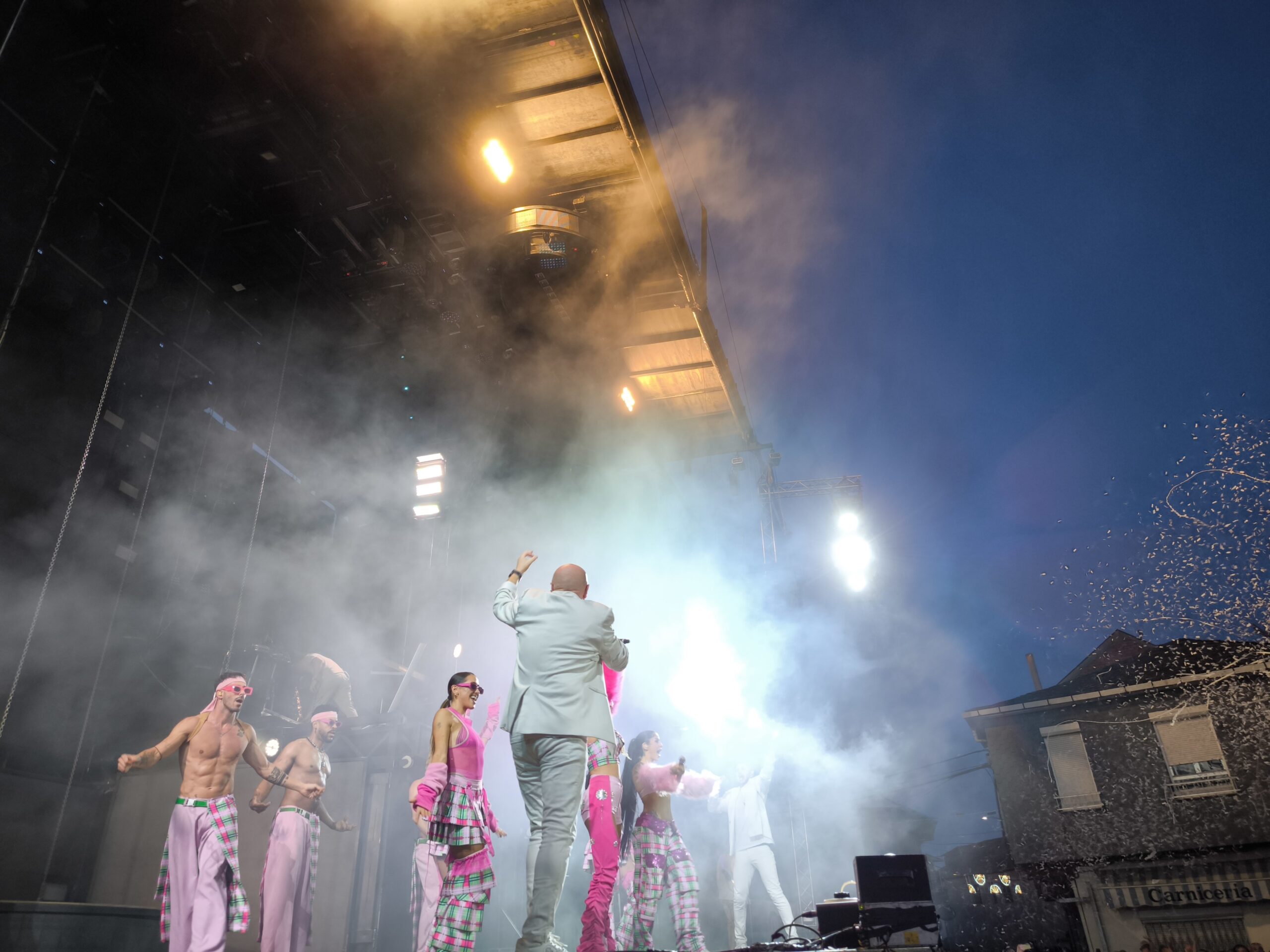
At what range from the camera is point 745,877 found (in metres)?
7.52

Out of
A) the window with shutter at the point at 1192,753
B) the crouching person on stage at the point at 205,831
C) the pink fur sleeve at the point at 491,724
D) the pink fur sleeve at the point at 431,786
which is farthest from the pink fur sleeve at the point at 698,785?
the window with shutter at the point at 1192,753

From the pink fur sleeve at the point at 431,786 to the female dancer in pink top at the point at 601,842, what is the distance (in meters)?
0.75

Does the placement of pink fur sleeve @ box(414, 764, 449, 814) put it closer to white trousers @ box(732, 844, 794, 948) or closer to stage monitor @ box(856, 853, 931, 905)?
stage monitor @ box(856, 853, 931, 905)

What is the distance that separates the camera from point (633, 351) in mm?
10188

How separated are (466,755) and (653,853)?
185 cm

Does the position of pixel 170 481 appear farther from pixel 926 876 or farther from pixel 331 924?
pixel 926 876

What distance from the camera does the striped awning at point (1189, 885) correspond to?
12969mm

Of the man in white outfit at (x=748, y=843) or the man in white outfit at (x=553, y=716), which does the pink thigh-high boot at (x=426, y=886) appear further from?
the man in white outfit at (x=748, y=843)

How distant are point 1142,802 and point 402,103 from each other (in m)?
18.1

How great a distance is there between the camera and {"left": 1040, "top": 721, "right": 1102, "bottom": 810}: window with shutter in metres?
15.0

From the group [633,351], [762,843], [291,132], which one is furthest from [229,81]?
[762,843]

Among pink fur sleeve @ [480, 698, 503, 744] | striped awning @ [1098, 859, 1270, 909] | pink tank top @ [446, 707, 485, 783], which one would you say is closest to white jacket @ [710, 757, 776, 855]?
pink fur sleeve @ [480, 698, 503, 744]

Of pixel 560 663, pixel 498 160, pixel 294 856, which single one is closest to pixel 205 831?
pixel 294 856

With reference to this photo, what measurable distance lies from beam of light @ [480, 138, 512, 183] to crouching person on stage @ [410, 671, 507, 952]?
200 inches
